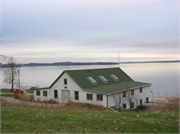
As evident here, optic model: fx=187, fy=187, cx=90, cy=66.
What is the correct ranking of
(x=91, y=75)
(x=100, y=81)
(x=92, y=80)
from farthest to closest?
(x=91, y=75)
(x=100, y=81)
(x=92, y=80)

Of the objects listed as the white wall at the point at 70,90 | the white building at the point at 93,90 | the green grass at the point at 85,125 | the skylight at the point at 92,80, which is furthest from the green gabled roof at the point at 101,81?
the green grass at the point at 85,125

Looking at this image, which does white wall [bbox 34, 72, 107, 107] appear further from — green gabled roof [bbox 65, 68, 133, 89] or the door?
green gabled roof [bbox 65, 68, 133, 89]

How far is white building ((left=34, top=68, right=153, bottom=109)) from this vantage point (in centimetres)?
2708

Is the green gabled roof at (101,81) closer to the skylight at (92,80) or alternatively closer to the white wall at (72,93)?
the skylight at (92,80)

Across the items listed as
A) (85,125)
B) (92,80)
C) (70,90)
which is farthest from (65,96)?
(85,125)

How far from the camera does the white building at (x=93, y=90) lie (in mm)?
27078

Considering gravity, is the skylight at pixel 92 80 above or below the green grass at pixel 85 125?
above

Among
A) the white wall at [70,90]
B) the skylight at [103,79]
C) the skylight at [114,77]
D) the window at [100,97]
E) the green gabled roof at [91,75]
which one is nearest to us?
the window at [100,97]

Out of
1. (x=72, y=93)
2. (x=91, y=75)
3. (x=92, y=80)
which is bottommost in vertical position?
(x=72, y=93)

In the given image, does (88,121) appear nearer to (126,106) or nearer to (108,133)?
(108,133)

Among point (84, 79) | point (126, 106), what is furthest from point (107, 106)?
point (84, 79)

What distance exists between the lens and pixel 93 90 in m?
27.8

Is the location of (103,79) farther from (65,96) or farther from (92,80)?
(65,96)

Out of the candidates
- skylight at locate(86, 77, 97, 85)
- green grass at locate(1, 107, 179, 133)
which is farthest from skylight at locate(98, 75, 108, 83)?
green grass at locate(1, 107, 179, 133)
